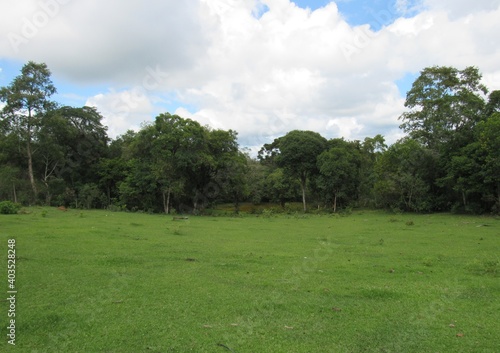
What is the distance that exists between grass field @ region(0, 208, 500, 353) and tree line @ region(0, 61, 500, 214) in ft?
58.3

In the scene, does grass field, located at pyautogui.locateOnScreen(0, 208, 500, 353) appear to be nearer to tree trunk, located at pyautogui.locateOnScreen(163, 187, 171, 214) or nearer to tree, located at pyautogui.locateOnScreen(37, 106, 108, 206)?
tree trunk, located at pyautogui.locateOnScreen(163, 187, 171, 214)

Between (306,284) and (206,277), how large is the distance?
7.80 feet

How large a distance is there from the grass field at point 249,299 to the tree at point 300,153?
83.1 feet

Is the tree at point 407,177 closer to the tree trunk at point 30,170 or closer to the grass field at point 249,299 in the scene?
the grass field at point 249,299

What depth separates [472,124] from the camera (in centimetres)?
2911

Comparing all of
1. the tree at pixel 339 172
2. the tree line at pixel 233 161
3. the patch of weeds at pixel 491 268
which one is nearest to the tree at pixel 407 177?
the tree line at pixel 233 161

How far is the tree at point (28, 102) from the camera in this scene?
31.4 meters

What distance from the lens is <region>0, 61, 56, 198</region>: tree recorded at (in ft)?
103

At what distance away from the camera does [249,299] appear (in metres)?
6.89

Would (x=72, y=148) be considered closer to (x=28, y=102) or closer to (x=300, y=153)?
(x=28, y=102)

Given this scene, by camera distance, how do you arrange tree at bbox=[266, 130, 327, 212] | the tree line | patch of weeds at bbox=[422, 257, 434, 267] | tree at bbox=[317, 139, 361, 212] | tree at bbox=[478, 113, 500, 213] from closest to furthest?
patch of weeds at bbox=[422, 257, 434, 267], tree at bbox=[478, 113, 500, 213], the tree line, tree at bbox=[317, 139, 361, 212], tree at bbox=[266, 130, 327, 212]

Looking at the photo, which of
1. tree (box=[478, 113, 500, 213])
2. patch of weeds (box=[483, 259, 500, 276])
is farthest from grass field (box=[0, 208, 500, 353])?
tree (box=[478, 113, 500, 213])

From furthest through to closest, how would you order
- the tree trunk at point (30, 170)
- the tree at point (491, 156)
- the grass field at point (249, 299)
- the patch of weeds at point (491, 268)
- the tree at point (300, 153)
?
the tree at point (300, 153), the tree trunk at point (30, 170), the tree at point (491, 156), the patch of weeds at point (491, 268), the grass field at point (249, 299)

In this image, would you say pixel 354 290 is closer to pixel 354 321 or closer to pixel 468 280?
pixel 354 321
